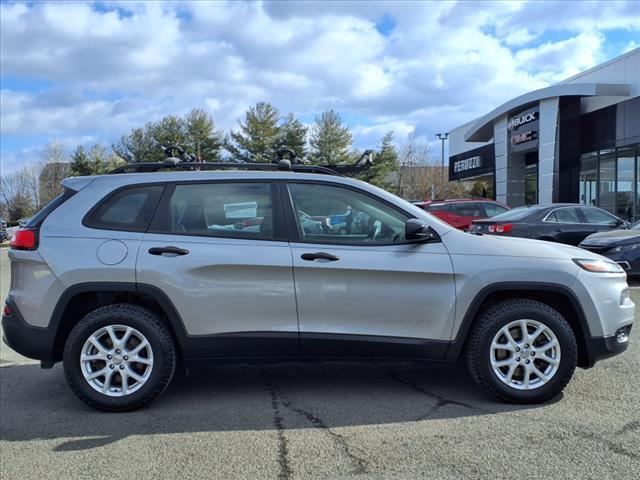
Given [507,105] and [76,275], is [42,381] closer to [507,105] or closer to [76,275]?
[76,275]

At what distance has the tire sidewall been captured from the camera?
404 centimetres

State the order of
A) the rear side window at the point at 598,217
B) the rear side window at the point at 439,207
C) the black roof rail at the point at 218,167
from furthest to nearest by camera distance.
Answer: the rear side window at the point at 439,207
the rear side window at the point at 598,217
the black roof rail at the point at 218,167

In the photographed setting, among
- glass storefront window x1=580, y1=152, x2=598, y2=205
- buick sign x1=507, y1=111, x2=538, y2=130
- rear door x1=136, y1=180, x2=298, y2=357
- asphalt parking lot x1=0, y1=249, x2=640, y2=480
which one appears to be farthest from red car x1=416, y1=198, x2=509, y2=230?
rear door x1=136, y1=180, x2=298, y2=357

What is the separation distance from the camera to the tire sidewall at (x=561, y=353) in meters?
Result: 4.04

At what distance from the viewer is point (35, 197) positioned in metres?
57.5

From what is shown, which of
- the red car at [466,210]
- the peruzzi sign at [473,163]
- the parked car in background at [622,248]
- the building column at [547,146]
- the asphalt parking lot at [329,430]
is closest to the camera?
the asphalt parking lot at [329,430]

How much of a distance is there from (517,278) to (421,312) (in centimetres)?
75

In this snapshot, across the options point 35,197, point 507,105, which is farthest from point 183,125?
point 507,105

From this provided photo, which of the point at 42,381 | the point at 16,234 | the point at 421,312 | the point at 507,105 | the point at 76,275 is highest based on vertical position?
the point at 507,105

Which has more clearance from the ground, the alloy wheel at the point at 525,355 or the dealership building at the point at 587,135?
the dealership building at the point at 587,135

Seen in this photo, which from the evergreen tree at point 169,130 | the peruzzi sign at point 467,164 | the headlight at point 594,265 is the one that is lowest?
the headlight at point 594,265

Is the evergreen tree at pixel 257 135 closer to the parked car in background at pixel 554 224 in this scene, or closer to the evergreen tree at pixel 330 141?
the evergreen tree at pixel 330 141

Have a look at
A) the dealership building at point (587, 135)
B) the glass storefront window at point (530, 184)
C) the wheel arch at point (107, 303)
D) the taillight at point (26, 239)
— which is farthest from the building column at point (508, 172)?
the taillight at point (26, 239)

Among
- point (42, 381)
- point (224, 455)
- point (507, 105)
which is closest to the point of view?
point (224, 455)
